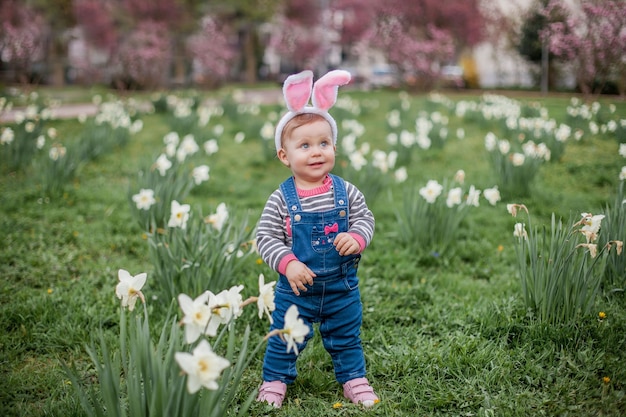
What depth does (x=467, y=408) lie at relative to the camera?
204 cm

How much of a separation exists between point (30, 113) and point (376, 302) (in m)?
4.77

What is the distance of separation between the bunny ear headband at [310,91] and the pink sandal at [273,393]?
103 centimetres

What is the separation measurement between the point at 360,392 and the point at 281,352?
1.14 ft

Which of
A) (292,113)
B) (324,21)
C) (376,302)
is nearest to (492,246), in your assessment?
(376,302)

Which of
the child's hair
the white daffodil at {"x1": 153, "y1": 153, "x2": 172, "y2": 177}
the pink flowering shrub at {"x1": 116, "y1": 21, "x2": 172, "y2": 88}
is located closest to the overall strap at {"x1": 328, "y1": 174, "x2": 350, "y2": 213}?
the child's hair

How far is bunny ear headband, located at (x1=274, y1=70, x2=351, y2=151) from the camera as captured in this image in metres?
1.97

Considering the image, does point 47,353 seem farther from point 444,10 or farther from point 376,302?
point 444,10

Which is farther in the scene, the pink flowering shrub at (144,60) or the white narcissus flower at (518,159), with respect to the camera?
the pink flowering shrub at (144,60)

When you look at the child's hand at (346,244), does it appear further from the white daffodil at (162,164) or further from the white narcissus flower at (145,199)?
the white daffodil at (162,164)

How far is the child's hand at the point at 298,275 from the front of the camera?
1.86 meters

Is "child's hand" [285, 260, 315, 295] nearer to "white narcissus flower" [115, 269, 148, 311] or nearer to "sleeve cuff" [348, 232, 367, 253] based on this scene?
"sleeve cuff" [348, 232, 367, 253]

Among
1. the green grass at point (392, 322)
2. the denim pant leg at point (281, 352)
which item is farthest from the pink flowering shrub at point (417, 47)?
the denim pant leg at point (281, 352)

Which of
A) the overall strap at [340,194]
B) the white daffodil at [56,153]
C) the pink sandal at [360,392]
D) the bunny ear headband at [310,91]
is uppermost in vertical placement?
the bunny ear headband at [310,91]

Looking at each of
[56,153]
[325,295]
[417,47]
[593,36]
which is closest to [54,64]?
[417,47]
